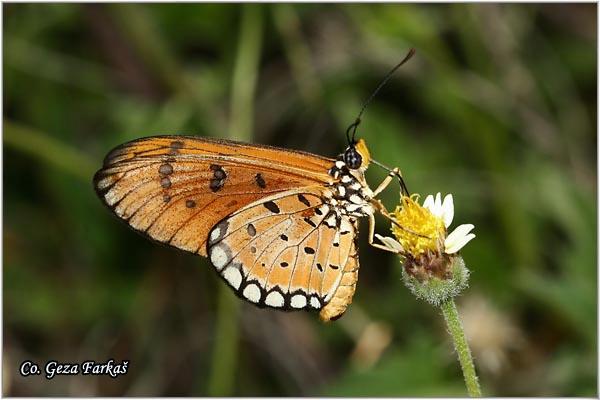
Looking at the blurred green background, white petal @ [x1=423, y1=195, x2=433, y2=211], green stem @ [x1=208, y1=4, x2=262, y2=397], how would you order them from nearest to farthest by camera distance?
1. white petal @ [x1=423, y1=195, x2=433, y2=211]
2. green stem @ [x1=208, y1=4, x2=262, y2=397]
3. the blurred green background

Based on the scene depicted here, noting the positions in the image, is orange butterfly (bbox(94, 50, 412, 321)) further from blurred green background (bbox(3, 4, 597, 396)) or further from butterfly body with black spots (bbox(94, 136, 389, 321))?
blurred green background (bbox(3, 4, 597, 396))

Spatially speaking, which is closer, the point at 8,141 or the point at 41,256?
the point at 8,141

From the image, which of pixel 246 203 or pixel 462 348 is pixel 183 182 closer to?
pixel 246 203

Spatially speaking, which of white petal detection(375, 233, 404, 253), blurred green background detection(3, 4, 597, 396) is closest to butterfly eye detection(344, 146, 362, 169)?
white petal detection(375, 233, 404, 253)

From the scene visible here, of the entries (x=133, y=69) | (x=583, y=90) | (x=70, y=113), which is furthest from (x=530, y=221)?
(x=70, y=113)

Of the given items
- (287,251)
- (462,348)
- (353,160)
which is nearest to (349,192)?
(353,160)

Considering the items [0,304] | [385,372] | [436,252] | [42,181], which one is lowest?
[436,252]

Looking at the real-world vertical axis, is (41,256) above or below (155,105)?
below

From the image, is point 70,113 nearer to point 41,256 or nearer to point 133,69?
point 133,69
